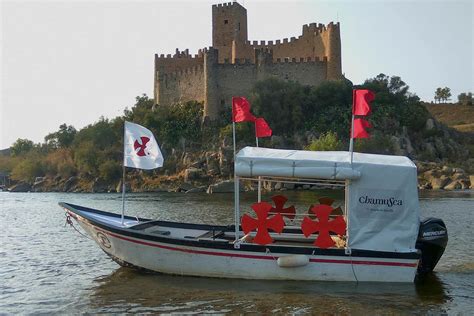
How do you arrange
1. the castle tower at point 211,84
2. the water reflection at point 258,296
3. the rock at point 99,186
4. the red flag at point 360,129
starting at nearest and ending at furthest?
the water reflection at point 258,296, the red flag at point 360,129, the rock at point 99,186, the castle tower at point 211,84

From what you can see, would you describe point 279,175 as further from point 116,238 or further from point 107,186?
point 107,186

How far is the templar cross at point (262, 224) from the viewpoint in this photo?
13242 millimetres

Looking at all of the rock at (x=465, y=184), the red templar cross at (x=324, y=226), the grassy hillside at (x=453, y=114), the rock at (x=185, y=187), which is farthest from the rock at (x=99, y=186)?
the grassy hillside at (x=453, y=114)

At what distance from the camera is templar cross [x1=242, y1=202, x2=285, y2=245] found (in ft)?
43.4

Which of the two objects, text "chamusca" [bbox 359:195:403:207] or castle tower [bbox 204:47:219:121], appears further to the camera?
castle tower [bbox 204:47:219:121]

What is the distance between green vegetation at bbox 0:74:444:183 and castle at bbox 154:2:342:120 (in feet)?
6.12

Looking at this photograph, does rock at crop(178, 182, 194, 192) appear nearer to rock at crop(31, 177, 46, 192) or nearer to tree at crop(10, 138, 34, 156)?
rock at crop(31, 177, 46, 192)

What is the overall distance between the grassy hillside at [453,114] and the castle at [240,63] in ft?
126

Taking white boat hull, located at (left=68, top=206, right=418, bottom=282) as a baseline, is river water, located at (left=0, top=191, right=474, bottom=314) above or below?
below

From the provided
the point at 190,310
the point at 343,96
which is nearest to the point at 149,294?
the point at 190,310

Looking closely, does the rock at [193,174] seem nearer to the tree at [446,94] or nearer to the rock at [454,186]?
the rock at [454,186]

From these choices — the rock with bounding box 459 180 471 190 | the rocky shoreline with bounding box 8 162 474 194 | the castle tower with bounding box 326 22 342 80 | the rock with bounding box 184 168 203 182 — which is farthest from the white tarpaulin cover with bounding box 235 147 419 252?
the castle tower with bounding box 326 22 342 80

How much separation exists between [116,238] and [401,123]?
53567 mm

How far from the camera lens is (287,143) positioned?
2392 inches
